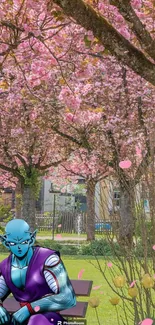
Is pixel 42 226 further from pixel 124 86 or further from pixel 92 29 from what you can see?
pixel 92 29

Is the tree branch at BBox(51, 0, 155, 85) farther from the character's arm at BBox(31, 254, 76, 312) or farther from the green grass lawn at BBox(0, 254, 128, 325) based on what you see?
the character's arm at BBox(31, 254, 76, 312)

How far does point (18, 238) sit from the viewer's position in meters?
3.49

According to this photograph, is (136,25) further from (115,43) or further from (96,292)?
(96,292)

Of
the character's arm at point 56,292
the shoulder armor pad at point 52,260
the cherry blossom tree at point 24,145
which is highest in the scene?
the cherry blossom tree at point 24,145

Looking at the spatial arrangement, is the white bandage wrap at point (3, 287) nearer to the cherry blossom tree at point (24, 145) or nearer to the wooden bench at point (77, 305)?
the wooden bench at point (77, 305)

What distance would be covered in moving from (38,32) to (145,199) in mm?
3580

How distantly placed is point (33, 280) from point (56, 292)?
17 cm

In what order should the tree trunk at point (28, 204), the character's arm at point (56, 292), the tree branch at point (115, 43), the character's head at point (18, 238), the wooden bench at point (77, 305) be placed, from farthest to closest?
1. the tree trunk at point (28, 204)
2. the tree branch at point (115, 43)
3. the wooden bench at point (77, 305)
4. the character's head at point (18, 238)
5. the character's arm at point (56, 292)

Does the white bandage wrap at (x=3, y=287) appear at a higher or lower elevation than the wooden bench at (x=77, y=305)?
higher

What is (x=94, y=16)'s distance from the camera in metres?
5.23

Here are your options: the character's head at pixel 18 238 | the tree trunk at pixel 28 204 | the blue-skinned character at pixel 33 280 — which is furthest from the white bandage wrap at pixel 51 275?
the tree trunk at pixel 28 204

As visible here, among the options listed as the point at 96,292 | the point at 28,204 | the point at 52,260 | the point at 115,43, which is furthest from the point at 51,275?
the point at 28,204

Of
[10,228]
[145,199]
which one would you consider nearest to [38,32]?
[145,199]

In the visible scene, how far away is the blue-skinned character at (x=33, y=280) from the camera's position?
134 inches
